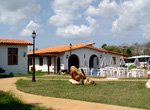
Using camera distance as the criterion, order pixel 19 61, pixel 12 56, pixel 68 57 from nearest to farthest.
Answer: pixel 12 56 < pixel 19 61 < pixel 68 57

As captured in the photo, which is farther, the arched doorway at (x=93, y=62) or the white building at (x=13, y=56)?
the arched doorway at (x=93, y=62)

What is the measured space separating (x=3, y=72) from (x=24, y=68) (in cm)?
230

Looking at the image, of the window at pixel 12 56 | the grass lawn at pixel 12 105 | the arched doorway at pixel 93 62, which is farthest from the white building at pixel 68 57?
the grass lawn at pixel 12 105

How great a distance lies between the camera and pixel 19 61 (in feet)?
68.3

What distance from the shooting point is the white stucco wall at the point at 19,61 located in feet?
65.2

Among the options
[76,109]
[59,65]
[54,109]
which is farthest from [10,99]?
[59,65]

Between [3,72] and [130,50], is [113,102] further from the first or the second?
[130,50]

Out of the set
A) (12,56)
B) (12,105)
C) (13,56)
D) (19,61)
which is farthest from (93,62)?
(12,105)

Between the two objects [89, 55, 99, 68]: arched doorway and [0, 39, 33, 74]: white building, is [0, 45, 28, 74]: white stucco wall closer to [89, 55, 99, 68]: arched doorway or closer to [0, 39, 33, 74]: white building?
[0, 39, 33, 74]: white building

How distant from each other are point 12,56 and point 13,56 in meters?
0.12

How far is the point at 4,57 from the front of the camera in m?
19.9

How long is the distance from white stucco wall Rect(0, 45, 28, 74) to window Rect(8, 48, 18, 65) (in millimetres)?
312

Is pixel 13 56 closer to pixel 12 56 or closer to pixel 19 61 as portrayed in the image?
pixel 12 56

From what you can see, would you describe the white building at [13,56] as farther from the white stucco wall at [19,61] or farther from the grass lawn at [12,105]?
the grass lawn at [12,105]
